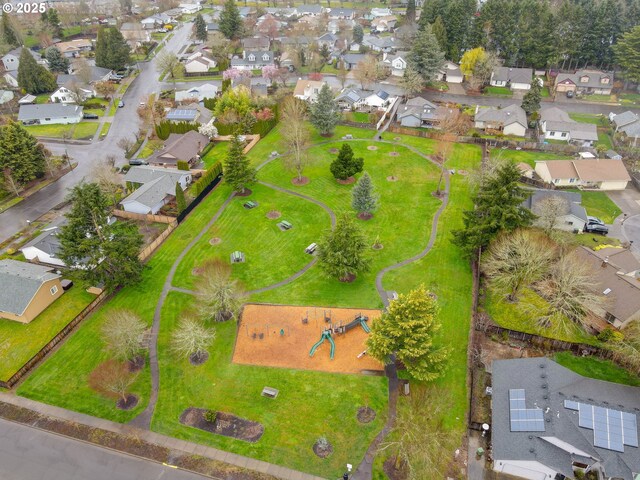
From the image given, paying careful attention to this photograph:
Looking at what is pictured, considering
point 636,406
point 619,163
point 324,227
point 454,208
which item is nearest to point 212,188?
point 324,227

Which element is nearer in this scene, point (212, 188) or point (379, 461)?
point (379, 461)

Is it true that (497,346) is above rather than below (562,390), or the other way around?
below

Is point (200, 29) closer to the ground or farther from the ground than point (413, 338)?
farther from the ground

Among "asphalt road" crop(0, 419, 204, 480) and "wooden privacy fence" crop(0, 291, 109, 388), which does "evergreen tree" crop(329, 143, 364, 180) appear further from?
"asphalt road" crop(0, 419, 204, 480)

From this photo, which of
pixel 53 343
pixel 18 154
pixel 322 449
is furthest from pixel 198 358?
pixel 18 154

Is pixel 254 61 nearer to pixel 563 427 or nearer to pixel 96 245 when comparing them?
pixel 96 245

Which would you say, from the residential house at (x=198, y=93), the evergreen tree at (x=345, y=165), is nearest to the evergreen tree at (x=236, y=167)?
the evergreen tree at (x=345, y=165)

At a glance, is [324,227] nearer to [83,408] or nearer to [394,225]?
[394,225]
